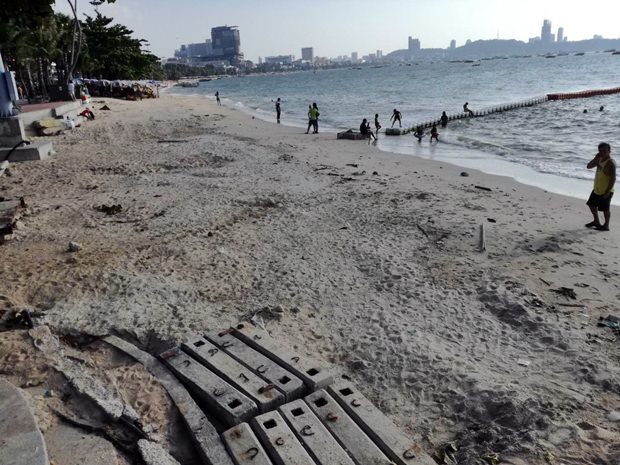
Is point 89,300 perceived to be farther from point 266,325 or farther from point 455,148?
point 455,148

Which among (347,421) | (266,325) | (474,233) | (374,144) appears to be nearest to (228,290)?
(266,325)

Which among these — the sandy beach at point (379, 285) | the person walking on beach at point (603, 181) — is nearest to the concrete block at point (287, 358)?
the sandy beach at point (379, 285)

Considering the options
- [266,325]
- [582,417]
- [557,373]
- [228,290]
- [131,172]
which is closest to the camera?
A: [582,417]

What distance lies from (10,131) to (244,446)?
58.6 feet

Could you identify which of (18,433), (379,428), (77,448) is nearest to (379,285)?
(379,428)

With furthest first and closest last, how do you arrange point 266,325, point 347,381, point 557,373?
point 266,325 < point 557,373 < point 347,381

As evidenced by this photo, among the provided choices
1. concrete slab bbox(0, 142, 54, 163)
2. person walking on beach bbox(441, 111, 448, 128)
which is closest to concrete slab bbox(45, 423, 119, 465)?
concrete slab bbox(0, 142, 54, 163)

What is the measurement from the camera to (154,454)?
3.83m

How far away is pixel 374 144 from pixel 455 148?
3.97 m

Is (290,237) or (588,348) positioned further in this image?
(290,237)

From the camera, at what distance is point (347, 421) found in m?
4.18

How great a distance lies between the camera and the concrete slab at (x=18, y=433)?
3.33 m

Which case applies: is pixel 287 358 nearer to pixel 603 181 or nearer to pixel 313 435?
pixel 313 435

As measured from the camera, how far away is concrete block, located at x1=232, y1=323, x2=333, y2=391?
4691mm
